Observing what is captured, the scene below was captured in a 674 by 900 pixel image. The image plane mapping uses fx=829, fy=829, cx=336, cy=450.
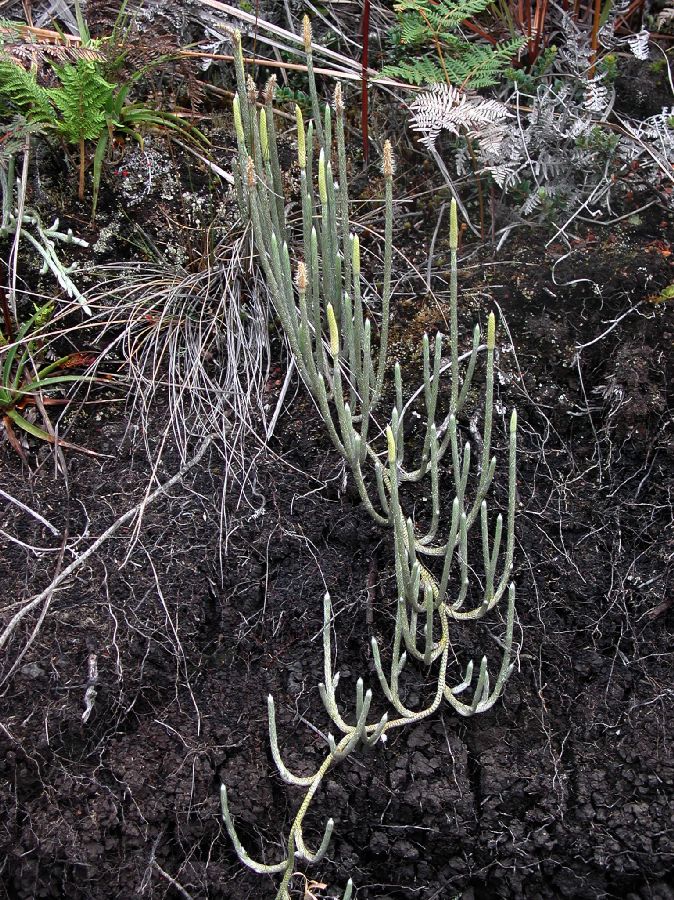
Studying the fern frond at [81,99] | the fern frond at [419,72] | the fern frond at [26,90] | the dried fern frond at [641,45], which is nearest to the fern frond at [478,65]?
the fern frond at [419,72]

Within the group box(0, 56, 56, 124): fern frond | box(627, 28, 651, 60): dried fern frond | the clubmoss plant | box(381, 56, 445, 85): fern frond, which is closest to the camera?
the clubmoss plant

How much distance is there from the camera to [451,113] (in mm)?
1973

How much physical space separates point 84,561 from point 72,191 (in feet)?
3.44

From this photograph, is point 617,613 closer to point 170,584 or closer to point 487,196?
point 170,584

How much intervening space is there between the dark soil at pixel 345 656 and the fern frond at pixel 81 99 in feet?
2.33

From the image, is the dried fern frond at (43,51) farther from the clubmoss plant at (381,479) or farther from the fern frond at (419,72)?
the fern frond at (419,72)

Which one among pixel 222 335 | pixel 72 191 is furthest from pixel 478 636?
pixel 72 191

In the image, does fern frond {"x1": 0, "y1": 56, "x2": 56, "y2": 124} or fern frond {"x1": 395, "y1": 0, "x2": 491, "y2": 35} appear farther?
fern frond {"x1": 395, "y1": 0, "x2": 491, "y2": 35}

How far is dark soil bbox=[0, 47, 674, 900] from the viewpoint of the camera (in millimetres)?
1528

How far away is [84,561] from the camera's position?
178cm

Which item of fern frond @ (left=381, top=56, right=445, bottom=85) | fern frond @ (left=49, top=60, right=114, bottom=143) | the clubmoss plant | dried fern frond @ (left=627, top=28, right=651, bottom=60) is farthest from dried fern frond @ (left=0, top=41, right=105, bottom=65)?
dried fern frond @ (left=627, top=28, right=651, bottom=60)

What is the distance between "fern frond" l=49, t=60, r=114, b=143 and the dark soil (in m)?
0.71

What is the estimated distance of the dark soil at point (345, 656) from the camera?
60.2 inches

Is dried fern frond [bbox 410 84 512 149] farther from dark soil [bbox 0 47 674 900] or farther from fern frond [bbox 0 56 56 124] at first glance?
fern frond [bbox 0 56 56 124]
